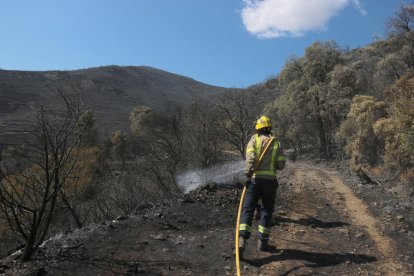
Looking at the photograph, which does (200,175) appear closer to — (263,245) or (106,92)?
(263,245)

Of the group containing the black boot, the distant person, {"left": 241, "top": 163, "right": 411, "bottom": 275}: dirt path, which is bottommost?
{"left": 241, "top": 163, "right": 411, "bottom": 275}: dirt path

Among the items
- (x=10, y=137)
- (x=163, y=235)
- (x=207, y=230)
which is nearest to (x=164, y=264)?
(x=163, y=235)

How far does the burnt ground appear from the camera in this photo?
5.64m

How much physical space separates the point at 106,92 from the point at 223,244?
413ft

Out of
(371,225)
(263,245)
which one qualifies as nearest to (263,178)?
(263,245)

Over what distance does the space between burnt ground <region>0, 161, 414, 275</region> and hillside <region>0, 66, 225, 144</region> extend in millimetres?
63628

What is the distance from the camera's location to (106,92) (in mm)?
127500

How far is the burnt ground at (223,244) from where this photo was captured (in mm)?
5645

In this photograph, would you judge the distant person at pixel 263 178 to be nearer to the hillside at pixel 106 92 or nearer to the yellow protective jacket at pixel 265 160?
the yellow protective jacket at pixel 265 160

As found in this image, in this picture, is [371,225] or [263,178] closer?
[263,178]

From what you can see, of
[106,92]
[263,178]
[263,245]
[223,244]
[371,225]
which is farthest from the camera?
[106,92]

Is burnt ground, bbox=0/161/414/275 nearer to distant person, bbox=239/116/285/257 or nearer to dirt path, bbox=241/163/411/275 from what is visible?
dirt path, bbox=241/163/411/275

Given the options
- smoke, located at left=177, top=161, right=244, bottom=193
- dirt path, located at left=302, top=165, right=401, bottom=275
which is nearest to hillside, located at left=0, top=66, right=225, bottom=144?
smoke, located at left=177, top=161, right=244, bottom=193

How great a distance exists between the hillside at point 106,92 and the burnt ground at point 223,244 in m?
63.6
